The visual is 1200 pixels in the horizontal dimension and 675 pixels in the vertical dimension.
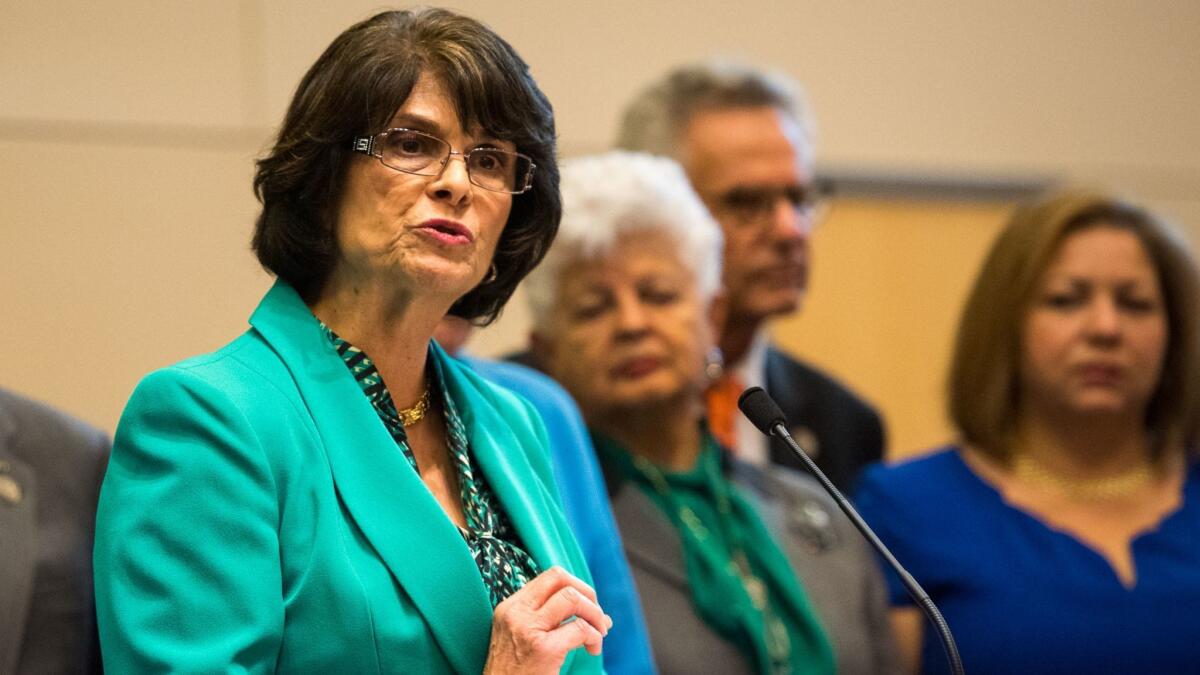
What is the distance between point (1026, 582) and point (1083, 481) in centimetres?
28

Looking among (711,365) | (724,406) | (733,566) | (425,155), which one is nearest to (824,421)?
(724,406)

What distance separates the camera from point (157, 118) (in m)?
3.69

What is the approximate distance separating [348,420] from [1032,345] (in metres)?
1.68

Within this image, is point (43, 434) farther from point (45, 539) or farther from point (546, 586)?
point (546, 586)

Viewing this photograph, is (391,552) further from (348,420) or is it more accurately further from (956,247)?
(956,247)

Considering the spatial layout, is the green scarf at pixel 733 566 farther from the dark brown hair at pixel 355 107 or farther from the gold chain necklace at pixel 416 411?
the dark brown hair at pixel 355 107

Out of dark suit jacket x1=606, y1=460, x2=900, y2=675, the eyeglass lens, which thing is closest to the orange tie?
dark suit jacket x1=606, y1=460, x2=900, y2=675

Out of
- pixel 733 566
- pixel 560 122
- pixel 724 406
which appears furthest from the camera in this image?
pixel 560 122

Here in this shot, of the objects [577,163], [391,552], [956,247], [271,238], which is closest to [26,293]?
[577,163]

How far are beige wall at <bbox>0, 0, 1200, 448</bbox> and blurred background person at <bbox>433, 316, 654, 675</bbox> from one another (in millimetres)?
1559

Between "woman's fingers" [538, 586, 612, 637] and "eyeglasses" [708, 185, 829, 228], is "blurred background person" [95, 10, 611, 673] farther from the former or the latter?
"eyeglasses" [708, 185, 829, 228]

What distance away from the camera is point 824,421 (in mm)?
3271

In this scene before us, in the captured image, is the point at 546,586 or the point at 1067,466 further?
the point at 1067,466

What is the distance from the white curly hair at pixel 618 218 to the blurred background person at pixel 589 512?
30 centimetres
